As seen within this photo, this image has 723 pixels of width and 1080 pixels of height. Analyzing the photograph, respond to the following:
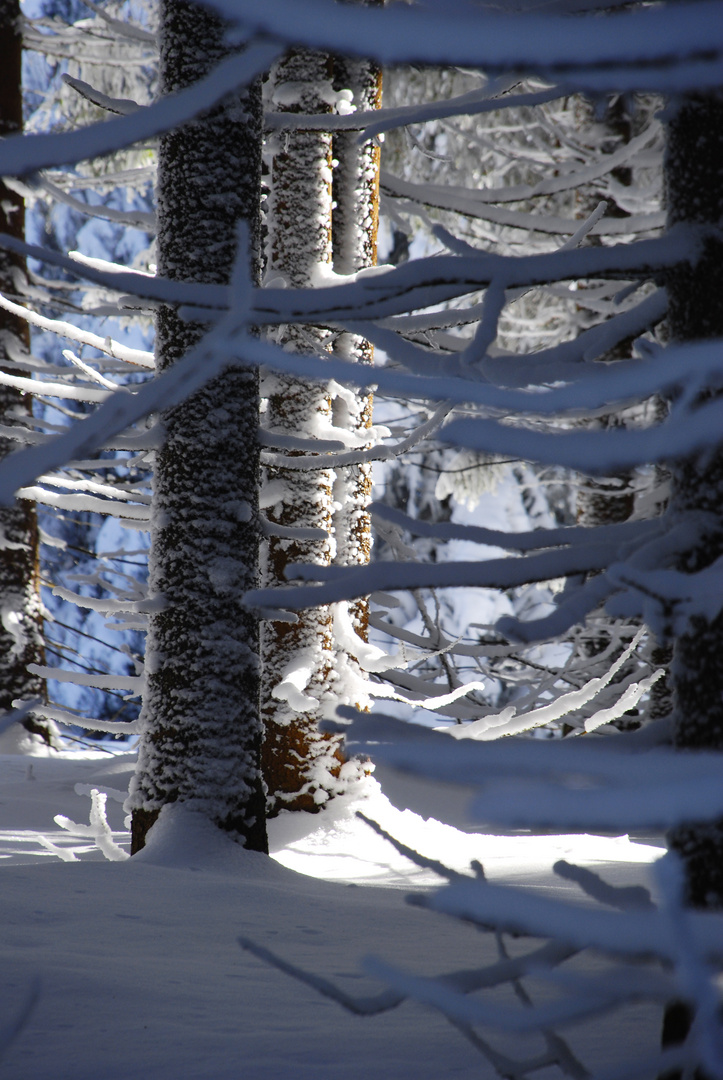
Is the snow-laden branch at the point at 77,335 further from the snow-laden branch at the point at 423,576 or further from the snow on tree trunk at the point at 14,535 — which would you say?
the snow on tree trunk at the point at 14,535

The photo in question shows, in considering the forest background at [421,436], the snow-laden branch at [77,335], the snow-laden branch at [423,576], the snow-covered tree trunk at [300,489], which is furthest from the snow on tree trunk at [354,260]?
the snow-laden branch at [423,576]

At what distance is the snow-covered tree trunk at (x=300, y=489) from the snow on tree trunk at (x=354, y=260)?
258 millimetres

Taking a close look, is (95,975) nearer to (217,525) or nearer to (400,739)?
(400,739)

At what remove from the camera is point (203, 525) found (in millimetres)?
4723

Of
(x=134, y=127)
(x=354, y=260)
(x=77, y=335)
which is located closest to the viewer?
(x=134, y=127)

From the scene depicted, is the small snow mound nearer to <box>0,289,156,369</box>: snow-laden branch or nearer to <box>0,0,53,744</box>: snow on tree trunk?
<box>0,289,156,369</box>: snow-laden branch

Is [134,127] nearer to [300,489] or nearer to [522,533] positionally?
[522,533]

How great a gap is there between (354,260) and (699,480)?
17.7 ft

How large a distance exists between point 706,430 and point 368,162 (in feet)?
20.6

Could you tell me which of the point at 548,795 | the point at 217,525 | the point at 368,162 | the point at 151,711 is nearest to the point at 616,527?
the point at 548,795

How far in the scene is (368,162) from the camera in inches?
267

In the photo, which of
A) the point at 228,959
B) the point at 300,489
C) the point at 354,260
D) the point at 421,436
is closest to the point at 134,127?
the point at 228,959

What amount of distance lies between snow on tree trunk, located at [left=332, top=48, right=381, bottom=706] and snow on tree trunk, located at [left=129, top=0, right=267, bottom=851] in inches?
68.1

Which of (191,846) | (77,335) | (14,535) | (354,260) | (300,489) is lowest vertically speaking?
(14,535)
